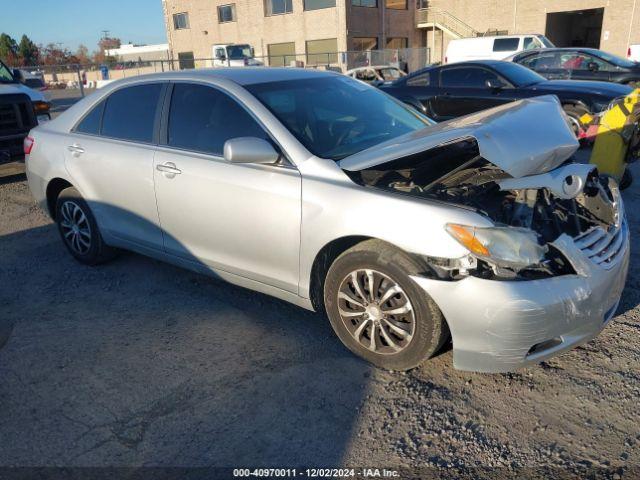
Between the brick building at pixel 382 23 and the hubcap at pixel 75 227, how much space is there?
32.3 m

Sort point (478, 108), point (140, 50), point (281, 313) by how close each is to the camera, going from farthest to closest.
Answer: point (140, 50), point (478, 108), point (281, 313)

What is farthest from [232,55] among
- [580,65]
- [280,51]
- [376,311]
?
[376,311]

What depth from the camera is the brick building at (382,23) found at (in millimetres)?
33719

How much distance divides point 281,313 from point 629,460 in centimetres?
234

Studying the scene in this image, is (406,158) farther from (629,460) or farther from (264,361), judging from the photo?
→ (629,460)

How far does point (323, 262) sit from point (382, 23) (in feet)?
125

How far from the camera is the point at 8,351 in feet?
12.0

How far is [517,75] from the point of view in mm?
9219

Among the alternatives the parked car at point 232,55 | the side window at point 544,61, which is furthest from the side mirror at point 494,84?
the parked car at point 232,55

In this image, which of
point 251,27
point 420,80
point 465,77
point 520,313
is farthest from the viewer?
point 251,27

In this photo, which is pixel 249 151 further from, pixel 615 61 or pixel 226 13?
pixel 226 13

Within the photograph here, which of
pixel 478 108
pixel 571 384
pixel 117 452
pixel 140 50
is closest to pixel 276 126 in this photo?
pixel 117 452

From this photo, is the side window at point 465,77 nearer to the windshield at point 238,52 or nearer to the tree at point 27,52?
the windshield at point 238,52

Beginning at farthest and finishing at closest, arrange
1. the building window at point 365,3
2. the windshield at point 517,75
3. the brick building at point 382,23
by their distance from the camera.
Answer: the building window at point 365,3, the brick building at point 382,23, the windshield at point 517,75
